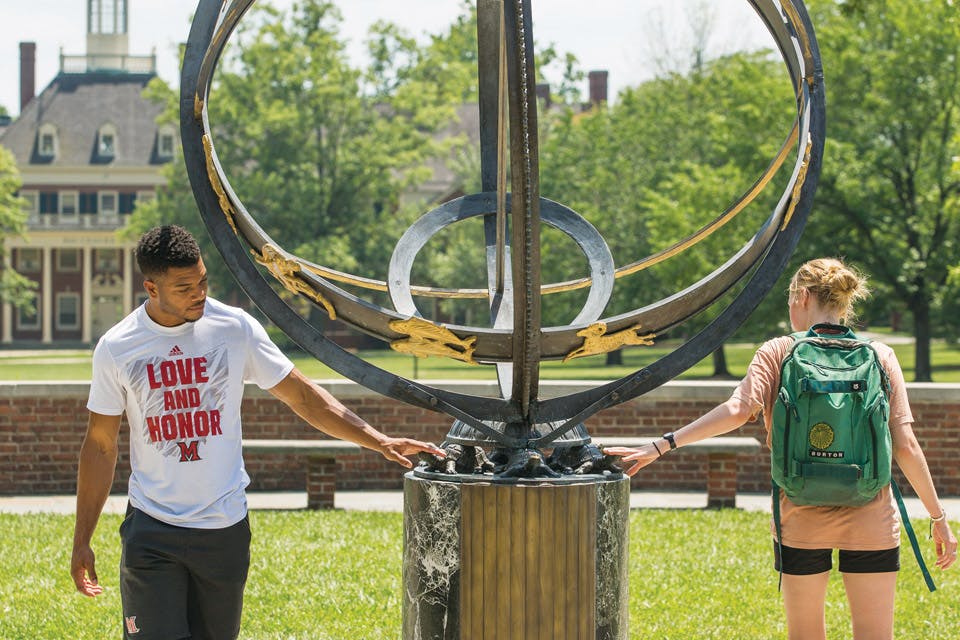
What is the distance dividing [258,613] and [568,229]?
8.79ft

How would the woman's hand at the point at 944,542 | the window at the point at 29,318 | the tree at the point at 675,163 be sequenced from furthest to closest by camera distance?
the window at the point at 29,318, the tree at the point at 675,163, the woman's hand at the point at 944,542

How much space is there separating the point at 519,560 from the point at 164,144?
60.5m

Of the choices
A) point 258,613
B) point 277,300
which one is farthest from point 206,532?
point 258,613

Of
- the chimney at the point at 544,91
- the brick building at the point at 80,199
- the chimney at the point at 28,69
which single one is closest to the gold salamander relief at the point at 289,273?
the chimney at the point at 544,91

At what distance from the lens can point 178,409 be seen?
3844 mm

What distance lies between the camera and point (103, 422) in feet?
12.9

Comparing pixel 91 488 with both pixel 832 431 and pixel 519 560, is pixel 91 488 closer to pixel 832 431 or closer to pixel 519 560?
pixel 519 560

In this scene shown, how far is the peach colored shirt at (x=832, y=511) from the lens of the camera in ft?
13.1

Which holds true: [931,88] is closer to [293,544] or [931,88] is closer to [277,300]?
[293,544]

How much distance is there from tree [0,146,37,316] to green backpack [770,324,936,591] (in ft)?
167

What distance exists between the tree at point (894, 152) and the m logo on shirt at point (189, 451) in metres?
20.8

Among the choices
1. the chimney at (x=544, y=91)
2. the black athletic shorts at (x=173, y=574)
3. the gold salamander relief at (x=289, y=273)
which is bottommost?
the black athletic shorts at (x=173, y=574)

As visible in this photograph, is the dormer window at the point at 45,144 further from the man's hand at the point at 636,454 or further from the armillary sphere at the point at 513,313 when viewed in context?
the man's hand at the point at 636,454

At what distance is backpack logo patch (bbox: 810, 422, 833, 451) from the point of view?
12.9 feet
